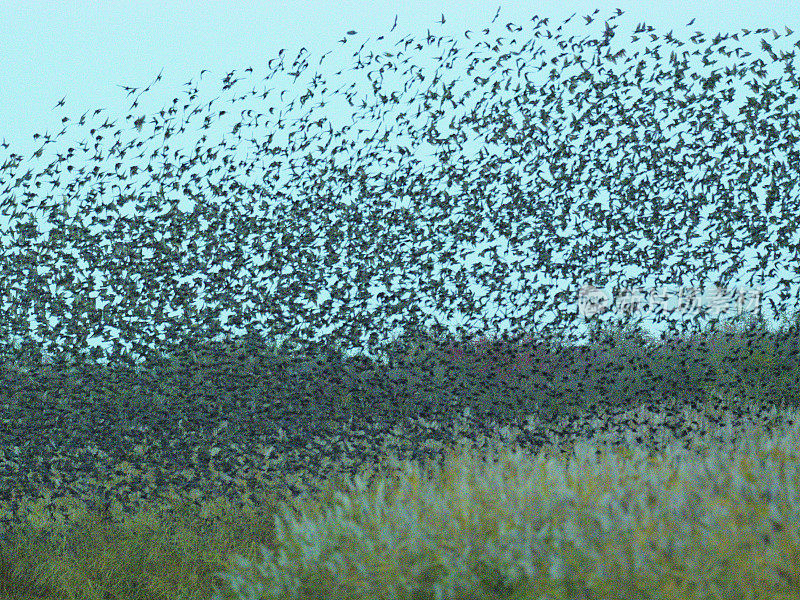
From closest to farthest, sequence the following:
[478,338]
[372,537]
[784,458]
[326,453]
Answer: [372,537], [784,458], [326,453], [478,338]

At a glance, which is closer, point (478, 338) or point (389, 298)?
point (389, 298)

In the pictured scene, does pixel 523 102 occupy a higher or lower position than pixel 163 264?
higher

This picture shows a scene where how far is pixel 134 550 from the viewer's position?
8039mm

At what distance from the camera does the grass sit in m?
7.43

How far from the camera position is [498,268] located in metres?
9.48

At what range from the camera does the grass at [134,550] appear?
743 centimetres

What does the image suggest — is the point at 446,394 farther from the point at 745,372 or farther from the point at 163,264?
the point at 745,372

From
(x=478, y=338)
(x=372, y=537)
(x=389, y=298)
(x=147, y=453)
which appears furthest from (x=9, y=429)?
(x=372, y=537)

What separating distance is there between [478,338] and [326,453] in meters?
2.34

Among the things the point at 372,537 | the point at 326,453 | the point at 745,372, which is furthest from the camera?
the point at 745,372

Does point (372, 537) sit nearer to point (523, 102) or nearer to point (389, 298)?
point (389, 298)

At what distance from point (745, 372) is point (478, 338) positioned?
171 inches

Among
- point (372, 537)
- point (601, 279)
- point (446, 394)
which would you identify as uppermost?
point (601, 279)

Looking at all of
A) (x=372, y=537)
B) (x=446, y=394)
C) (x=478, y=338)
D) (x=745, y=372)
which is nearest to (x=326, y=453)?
(x=446, y=394)
